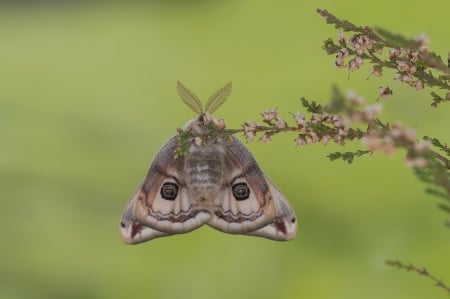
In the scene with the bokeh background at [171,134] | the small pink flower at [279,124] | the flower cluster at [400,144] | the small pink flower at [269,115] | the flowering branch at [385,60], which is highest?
the bokeh background at [171,134]

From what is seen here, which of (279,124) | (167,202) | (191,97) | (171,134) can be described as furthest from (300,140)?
(171,134)

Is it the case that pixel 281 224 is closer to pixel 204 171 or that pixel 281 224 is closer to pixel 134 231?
pixel 204 171

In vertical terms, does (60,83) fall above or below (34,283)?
above

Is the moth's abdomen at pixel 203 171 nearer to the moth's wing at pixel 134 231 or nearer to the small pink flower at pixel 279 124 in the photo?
the moth's wing at pixel 134 231

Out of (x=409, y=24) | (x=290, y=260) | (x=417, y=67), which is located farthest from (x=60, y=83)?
(x=417, y=67)

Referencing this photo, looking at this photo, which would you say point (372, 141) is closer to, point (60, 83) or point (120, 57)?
point (60, 83)

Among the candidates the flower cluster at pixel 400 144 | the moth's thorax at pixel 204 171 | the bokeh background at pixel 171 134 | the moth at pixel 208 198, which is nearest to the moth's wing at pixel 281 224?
the moth at pixel 208 198

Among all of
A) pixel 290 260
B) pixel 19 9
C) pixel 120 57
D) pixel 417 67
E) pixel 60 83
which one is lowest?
pixel 417 67

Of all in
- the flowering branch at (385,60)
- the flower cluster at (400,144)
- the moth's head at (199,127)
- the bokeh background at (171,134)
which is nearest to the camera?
the flower cluster at (400,144)
